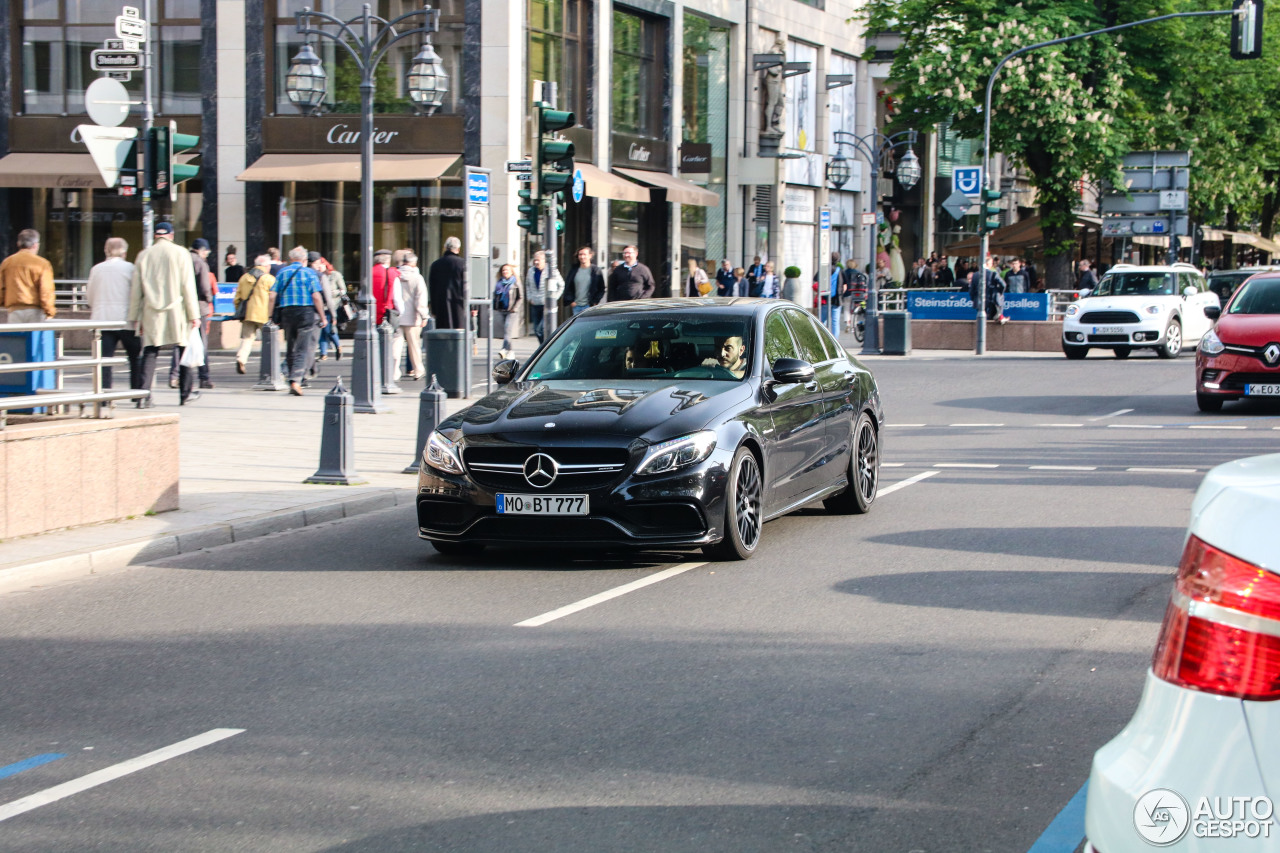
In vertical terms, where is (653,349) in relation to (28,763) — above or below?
above

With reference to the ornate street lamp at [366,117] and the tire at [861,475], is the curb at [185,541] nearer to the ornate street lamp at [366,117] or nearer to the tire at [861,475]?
the tire at [861,475]

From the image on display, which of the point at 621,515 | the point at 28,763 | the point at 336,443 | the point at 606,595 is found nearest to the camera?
the point at 28,763

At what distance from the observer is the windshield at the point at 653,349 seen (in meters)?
10.0

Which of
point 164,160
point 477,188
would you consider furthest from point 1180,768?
point 164,160

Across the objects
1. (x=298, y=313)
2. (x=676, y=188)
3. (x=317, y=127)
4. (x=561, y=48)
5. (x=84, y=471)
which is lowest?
(x=84, y=471)

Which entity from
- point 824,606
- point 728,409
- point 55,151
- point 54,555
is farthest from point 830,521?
point 55,151

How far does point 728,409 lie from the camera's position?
9344 millimetres

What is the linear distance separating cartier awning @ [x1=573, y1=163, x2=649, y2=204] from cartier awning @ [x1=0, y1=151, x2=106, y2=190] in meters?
11.3

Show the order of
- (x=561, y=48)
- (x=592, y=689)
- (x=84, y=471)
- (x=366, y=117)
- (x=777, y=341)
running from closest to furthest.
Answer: (x=592, y=689) < (x=84, y=471) < (x=777, y=341) < (x=366, y=117) < (x=561, y=48)

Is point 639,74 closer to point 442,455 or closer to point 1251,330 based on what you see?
point 1251,330

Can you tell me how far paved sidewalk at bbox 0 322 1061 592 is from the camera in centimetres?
949

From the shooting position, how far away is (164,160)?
18.4m

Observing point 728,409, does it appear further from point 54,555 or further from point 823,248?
point 823,248

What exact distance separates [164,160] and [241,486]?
283 inches
